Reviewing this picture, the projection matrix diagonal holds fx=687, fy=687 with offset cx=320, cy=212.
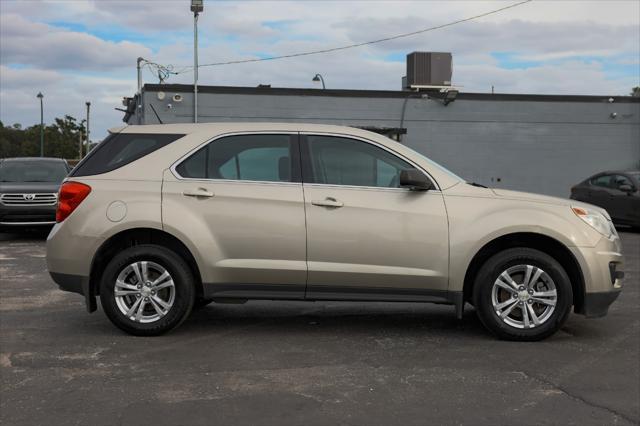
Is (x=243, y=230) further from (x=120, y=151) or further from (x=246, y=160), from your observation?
(x=120, y=151)

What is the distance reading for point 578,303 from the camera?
18.8 ft

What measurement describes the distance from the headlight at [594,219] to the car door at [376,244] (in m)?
1.16

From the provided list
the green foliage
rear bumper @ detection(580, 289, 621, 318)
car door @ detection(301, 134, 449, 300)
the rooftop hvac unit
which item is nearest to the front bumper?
rear bumper @ detection(580, 289, 621, 318)

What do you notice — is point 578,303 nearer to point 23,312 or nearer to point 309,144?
point 309,144

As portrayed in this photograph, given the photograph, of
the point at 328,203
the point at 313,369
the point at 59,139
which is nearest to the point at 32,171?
the point at 328,203

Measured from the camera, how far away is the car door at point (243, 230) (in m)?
5.64

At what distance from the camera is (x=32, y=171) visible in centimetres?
1427

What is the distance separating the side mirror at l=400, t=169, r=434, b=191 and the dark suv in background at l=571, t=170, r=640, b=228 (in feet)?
37.4

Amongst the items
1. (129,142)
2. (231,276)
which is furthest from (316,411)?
(129,142)

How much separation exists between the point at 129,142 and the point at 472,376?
11.4ft

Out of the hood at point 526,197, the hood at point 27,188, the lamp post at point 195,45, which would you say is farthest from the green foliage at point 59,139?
the hood at point 526,197

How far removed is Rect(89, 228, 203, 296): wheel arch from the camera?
5.78 metres

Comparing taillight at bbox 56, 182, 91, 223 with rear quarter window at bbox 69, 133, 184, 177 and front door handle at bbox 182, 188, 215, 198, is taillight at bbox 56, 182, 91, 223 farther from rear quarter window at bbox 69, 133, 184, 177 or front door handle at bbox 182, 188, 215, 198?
front door handle at bbox 182, 188, 215, 198

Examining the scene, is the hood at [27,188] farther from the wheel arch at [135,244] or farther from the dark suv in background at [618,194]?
the dark suv in background at [618,194]
